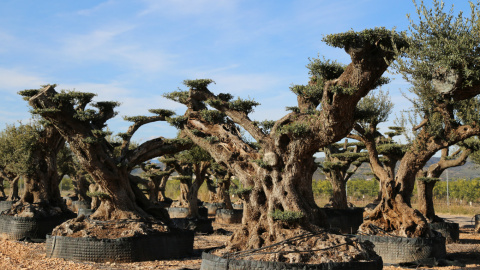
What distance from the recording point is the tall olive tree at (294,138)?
372 inches

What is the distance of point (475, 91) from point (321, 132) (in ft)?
11.4

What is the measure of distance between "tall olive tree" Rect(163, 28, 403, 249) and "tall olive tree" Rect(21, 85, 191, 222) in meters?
3.33

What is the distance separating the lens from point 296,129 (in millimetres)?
9961

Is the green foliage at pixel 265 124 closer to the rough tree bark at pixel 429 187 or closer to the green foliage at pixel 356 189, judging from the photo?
the rough tree bark at pixel 429 187

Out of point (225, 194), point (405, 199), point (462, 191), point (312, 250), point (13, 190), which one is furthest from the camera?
point (462, 191)

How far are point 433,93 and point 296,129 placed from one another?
3.60 meters

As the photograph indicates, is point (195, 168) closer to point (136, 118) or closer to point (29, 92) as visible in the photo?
point (136, 118)

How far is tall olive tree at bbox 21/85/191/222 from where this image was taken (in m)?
14.5

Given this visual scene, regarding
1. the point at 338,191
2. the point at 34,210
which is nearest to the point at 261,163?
the point at 34,210

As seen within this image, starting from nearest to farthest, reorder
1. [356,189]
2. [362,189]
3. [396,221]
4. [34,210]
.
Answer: [396,221] < [34,210] < [362,189] < [356,189]

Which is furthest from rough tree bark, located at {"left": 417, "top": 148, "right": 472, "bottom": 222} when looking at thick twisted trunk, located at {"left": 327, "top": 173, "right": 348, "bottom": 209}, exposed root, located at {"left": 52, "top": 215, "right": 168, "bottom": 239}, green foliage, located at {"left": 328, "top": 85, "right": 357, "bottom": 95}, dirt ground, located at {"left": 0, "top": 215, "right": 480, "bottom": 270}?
green foliage, located at {"left": 328, "top": 85, "right": 357, "bottom": 95}

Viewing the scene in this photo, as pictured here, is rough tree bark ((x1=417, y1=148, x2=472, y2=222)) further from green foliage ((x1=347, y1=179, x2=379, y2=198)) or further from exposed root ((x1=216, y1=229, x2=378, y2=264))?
green foliage ((x1=347, y1=179, x2=379, y2=198))

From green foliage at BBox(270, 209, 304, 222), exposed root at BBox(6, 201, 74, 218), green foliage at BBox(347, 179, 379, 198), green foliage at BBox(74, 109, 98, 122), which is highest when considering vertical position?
green foliage at BBox(74, 109, 98, 122)

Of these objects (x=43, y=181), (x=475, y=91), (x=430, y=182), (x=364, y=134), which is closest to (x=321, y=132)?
(x=475, y=91)
